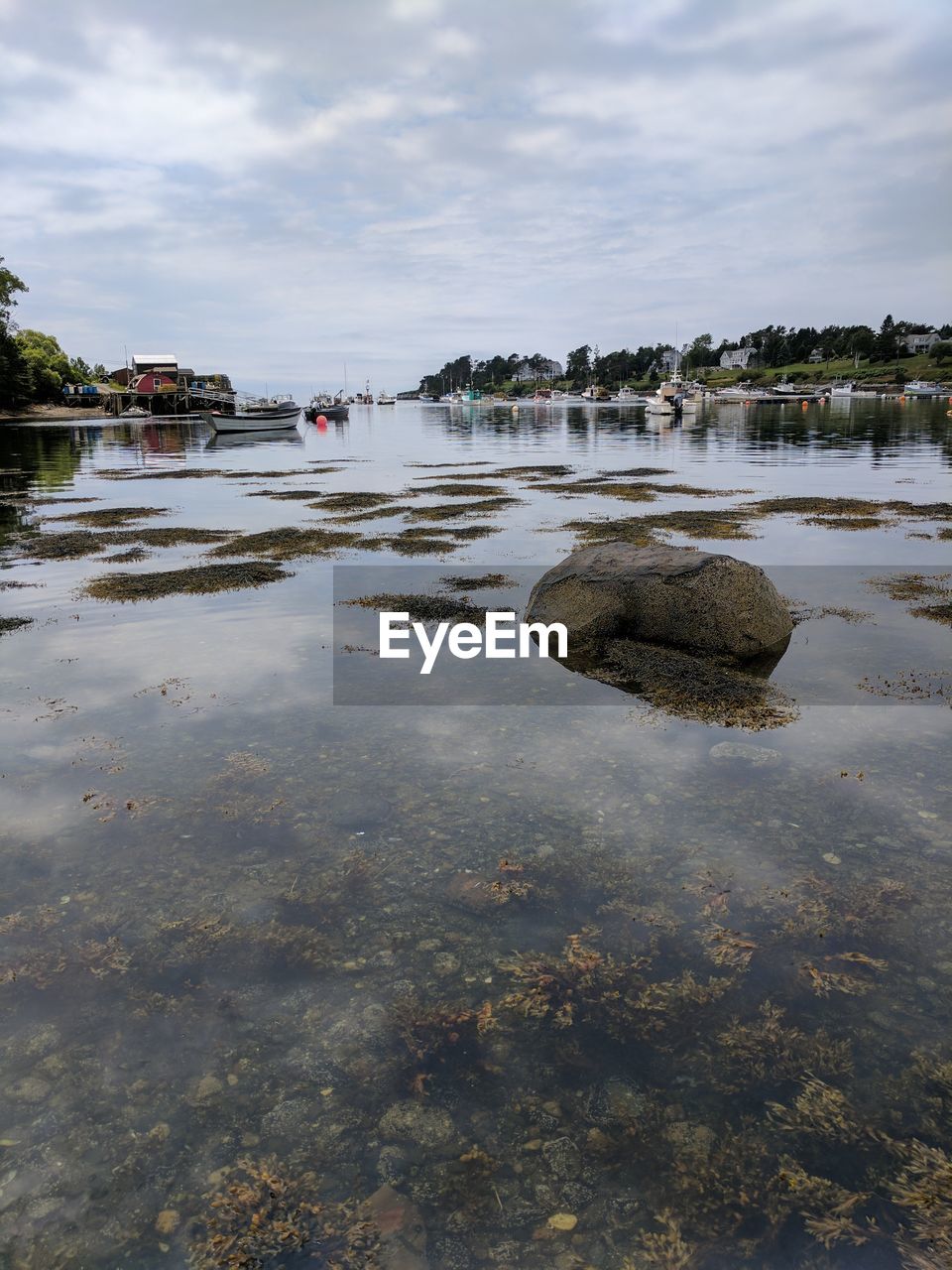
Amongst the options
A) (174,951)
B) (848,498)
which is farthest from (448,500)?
(174,951)

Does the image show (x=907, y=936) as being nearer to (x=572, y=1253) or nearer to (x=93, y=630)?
(x=572, y=1253)

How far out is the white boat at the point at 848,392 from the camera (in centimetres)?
18261

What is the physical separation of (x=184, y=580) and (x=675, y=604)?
1019cm

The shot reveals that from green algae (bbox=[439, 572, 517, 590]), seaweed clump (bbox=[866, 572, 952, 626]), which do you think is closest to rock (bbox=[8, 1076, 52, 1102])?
green algae (bbox=[439, 572, 517, 590])

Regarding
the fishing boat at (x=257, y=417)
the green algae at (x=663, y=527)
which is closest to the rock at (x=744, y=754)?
the green algae at (x=663, y=527)

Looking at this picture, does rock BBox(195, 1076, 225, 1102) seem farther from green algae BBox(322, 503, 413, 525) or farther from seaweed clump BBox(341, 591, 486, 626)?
green algae BBox(322, 503, 413, 525)

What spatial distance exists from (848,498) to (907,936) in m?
26.5

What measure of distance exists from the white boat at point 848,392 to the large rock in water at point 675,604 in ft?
627

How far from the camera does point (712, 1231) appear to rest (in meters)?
3.67

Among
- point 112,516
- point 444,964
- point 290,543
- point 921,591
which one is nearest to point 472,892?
point 444,964

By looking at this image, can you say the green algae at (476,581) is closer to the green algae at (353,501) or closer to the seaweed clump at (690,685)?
the seaweed clump at (690,685)

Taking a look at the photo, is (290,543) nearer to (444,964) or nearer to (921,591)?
(921,591)

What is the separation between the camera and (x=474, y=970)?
17.5ft

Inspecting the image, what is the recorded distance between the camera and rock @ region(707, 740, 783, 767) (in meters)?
8.28
